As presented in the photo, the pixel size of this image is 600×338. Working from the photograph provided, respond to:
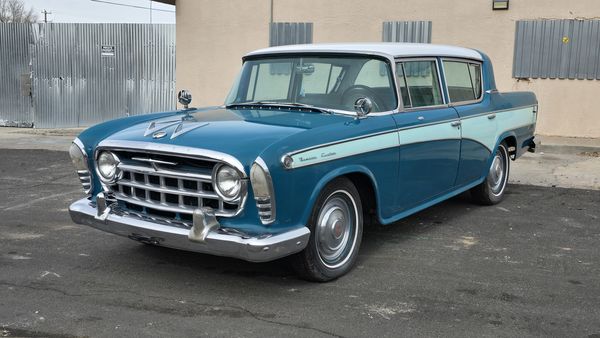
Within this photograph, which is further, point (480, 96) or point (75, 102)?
point (75, 102)

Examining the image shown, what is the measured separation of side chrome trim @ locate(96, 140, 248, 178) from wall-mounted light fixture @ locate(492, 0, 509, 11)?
10003 mm

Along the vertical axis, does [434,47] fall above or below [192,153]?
above

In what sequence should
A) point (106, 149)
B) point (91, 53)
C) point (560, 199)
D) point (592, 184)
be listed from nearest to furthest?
1. point (106, 149)
2. point (560, 199)
3. point (592, 184)
4. point (91, 53)

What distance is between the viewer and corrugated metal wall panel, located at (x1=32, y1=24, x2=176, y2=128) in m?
15.6

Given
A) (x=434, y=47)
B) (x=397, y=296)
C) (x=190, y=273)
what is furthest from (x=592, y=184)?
(x=190, y=273)

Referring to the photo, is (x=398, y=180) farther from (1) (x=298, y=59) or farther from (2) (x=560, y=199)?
(2) (x=560, y=199)

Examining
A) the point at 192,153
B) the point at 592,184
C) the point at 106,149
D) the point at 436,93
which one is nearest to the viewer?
the point at 192,153

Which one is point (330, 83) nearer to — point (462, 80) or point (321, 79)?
point (321, 79)

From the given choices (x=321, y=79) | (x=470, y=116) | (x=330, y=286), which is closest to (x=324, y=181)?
(x=330, y=286)

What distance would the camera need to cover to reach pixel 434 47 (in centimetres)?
602

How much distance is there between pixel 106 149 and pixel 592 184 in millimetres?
6644

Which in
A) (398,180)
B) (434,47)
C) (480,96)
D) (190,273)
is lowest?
(190,273)

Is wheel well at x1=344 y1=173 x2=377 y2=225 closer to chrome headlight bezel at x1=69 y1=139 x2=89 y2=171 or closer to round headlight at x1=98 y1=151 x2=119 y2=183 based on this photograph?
round headlight at x1=98 y1=151 x2=119 y2=183

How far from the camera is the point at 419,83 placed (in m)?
5.49
